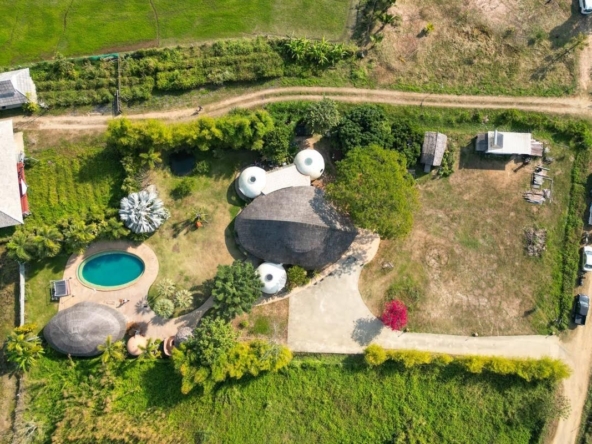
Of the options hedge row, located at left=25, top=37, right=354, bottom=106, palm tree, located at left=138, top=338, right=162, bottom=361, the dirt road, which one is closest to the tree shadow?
palm tree, located at left=138, top=338, right=162, bottom=361

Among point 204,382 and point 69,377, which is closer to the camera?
point 204,382

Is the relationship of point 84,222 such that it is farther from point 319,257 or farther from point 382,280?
point 382,280

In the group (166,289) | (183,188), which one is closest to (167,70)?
(183,188)

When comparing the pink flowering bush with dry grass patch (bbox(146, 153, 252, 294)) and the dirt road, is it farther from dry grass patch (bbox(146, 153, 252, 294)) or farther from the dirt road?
the dirt road

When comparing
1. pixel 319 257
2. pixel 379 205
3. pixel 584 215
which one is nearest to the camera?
pixel 379 205

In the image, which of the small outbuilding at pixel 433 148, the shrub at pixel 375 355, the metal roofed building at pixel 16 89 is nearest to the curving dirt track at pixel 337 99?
the metal roofed building at pixel 16 89

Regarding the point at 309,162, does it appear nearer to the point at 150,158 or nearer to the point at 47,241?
the point at 150,158

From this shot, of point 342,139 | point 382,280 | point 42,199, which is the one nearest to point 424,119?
point 342,139
